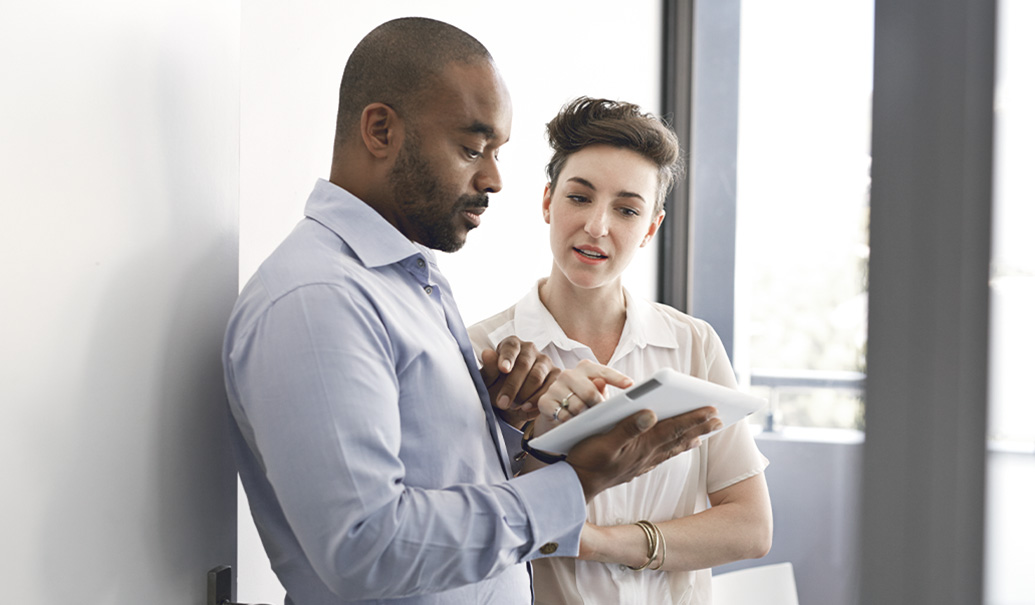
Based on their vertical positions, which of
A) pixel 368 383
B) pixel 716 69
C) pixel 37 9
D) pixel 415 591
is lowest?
pixel 415 591

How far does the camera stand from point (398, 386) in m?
0.84

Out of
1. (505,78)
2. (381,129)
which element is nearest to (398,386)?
(381,129)

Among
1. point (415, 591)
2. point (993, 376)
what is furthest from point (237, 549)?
point (993, 376)

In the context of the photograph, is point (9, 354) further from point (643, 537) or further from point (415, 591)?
point (643, 537)

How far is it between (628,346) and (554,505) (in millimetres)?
699

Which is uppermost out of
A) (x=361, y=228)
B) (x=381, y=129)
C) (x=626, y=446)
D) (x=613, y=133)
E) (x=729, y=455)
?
(x=613, y=133)

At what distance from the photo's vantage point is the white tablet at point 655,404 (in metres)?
0.83

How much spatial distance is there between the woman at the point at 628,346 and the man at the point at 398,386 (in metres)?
0.40

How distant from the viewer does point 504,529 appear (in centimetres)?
81

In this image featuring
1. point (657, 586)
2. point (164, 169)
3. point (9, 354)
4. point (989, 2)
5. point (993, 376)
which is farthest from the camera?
point (993, 376)

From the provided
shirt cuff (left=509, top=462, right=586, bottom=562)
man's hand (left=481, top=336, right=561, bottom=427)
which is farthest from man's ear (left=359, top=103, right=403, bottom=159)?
shirt cuff (left=509, top=462, right=586, bottom=562)

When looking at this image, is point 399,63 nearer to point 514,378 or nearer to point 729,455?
point 514,378

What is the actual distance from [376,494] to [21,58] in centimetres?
50

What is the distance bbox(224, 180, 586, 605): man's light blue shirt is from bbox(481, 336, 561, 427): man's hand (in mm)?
91
